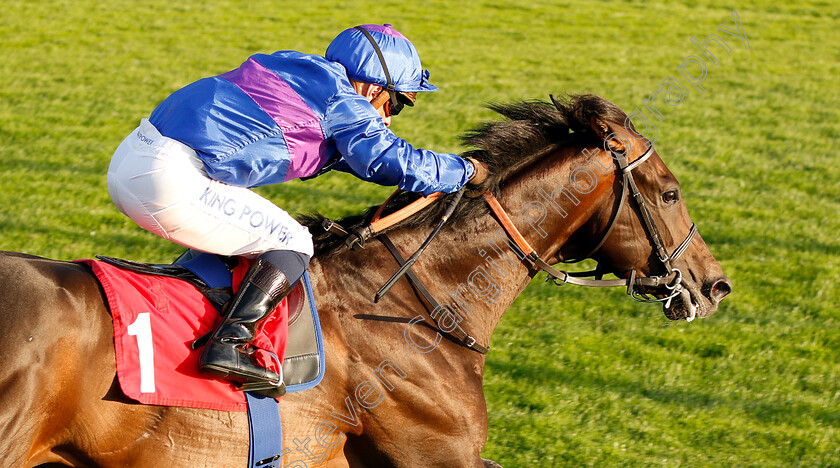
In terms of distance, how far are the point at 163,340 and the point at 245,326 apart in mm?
285

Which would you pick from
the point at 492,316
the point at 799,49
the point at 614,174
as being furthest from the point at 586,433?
the point at 799,49

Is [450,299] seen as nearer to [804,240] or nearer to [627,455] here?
[627,455]

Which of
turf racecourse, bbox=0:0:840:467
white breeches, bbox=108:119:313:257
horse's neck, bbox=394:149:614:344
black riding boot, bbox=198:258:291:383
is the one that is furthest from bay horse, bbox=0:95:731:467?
turf racecourse, bbox=0:0:840:467

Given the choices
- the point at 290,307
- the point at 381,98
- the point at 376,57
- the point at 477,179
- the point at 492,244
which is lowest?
the point at 290,307

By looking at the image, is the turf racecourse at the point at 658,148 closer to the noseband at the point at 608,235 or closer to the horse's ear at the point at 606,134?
the noseband at the point at 608,235

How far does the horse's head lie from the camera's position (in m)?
3.48

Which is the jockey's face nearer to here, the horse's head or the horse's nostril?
the horse's head

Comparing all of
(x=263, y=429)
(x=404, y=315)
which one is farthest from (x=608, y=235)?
(x=263, y=429)

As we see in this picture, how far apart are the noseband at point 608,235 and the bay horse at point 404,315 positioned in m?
0.02

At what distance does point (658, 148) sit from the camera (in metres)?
10.1

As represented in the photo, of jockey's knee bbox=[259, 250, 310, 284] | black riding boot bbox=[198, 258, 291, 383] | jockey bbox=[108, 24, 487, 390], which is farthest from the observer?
jockey's knee bbox=[259, 250, 310, 284]

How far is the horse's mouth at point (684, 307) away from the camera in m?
3.68

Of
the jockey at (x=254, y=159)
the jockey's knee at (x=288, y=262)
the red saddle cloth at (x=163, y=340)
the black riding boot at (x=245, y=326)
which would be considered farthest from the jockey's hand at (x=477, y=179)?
the red saddle cloth at (x=163, y=340)

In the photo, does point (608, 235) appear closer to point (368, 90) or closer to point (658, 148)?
point (368, 90)
